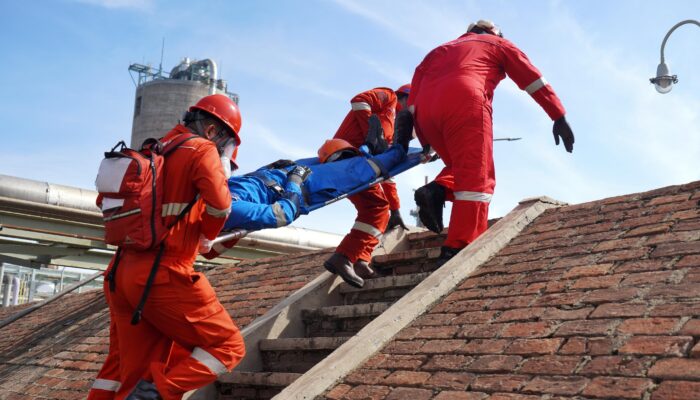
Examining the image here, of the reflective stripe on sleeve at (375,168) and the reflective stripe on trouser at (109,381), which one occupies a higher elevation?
the reflective stripe on sleeve at (375,168)

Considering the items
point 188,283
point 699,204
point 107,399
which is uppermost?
point 699,204

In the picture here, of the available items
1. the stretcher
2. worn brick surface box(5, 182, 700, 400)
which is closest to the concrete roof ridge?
worn brick surface box(5, 182, 700, 400)

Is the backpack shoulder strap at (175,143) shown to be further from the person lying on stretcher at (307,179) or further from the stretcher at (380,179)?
the stretcher at (380,179)

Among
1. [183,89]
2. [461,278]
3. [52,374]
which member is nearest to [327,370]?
[461,278]

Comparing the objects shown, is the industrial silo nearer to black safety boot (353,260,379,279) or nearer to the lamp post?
the lamp post

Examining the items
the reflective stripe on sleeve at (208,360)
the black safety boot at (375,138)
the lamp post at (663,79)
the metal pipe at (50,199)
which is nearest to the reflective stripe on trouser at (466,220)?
the black safety boot at (375,138)

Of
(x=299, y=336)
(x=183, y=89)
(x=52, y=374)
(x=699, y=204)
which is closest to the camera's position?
(x=699, y=204)

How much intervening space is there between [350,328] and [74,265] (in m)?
8.07

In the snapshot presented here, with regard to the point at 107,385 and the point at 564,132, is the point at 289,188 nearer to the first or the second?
the point at 107,385

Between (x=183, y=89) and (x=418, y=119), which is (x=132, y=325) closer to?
(x=418, y=119)

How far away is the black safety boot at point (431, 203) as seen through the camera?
18.1ft

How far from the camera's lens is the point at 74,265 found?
12086 mm

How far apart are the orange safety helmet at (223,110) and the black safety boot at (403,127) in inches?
66.4

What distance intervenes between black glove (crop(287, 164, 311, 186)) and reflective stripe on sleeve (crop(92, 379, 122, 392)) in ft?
5.73
